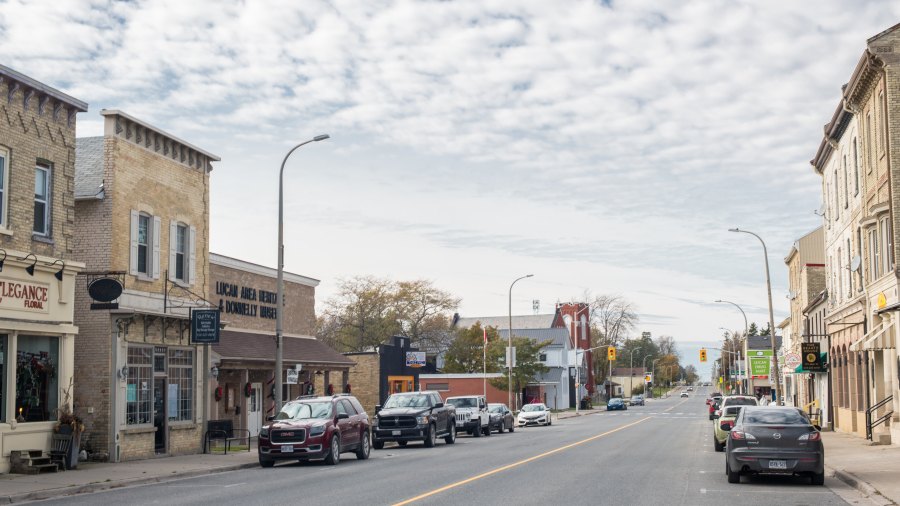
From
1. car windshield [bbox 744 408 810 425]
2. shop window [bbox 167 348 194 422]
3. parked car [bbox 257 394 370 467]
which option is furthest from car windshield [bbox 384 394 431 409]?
car windshield [bbox 744 408 810 425]

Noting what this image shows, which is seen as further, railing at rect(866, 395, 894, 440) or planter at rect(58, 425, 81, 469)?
railing at rect(866, 395, 894, 440)

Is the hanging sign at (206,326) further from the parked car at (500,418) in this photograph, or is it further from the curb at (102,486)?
the parked car at (500,418)

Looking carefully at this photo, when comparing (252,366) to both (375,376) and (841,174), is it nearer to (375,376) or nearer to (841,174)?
(375,376)

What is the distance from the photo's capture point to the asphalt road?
13.3m

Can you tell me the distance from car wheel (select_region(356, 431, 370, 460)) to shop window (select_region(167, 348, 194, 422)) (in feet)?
18.7

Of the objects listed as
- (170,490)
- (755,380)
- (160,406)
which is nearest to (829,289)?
(160,406)

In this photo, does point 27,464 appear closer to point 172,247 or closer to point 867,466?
point 172,247

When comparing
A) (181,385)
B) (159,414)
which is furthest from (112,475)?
(181,385)

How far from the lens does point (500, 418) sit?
131 feet

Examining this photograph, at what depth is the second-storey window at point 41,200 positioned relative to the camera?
19406mm

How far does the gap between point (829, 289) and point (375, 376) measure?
83.7 ft

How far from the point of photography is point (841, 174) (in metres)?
33.2

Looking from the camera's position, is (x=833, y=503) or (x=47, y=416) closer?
(x=833, y=503)

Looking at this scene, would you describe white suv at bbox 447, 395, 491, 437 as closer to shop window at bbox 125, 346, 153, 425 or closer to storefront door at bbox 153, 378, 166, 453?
storefront door at bbox 153, 378, 166, 453
